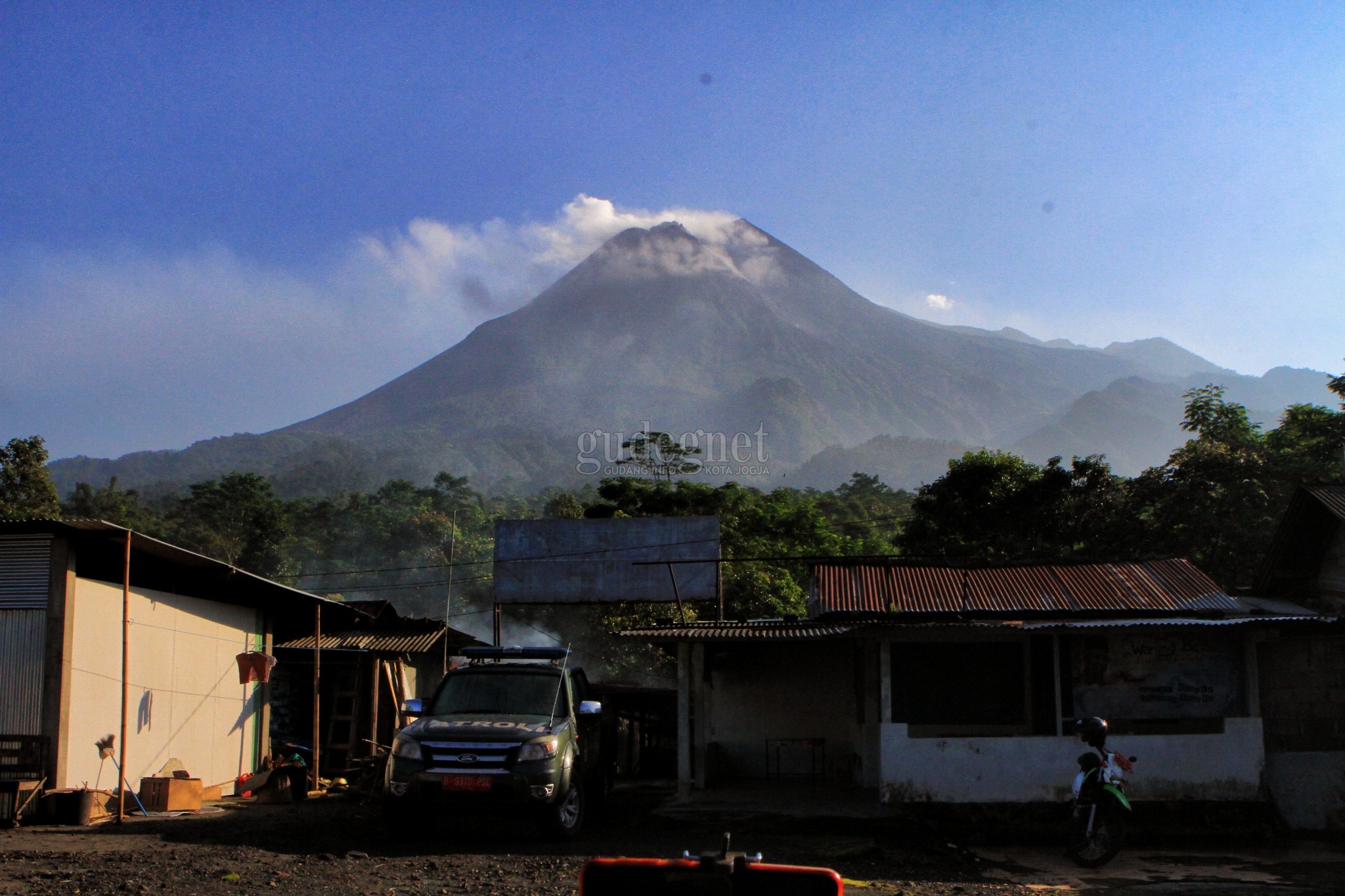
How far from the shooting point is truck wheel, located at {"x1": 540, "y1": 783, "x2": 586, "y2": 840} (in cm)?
942

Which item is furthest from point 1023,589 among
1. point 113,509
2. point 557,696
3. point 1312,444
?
point 113,509

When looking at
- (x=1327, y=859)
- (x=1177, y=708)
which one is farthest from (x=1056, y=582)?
(x=1327, y=859)

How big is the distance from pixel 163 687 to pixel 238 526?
3708cm

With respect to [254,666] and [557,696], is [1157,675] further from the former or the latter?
[254,666]

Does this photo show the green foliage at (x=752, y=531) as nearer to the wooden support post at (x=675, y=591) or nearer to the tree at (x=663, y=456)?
the tree at (x=663, y=456)

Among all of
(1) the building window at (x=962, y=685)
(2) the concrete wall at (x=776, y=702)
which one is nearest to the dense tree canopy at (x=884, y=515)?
(2) the concrete wall at (x=776, y=702)

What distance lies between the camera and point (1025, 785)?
11.4m

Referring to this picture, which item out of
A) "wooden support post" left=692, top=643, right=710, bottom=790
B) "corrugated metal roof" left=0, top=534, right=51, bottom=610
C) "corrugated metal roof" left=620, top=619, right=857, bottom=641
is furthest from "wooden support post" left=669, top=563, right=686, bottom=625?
"corrugated metal roof" left=0, top=534, right=51, bottom=610

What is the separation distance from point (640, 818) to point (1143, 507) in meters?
17.5

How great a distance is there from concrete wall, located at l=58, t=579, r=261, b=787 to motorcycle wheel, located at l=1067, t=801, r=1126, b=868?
32.3 ft

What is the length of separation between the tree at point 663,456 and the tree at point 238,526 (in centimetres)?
1712

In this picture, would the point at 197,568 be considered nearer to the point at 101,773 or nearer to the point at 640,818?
the point at 101,773

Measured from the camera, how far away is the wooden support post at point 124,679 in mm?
10609

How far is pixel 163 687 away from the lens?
41.1 feet
